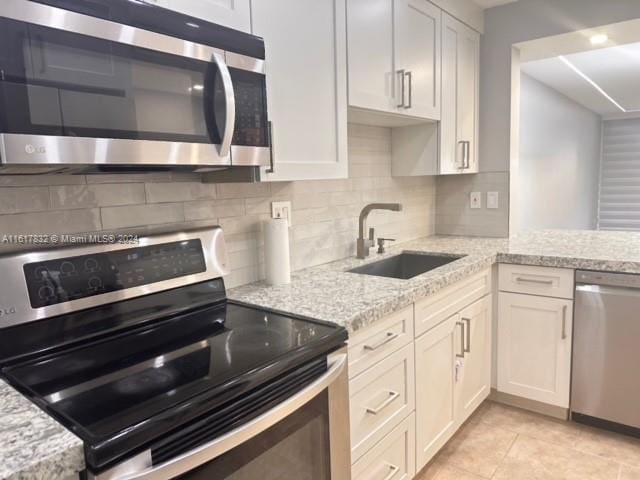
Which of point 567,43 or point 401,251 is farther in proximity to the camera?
point 567,43

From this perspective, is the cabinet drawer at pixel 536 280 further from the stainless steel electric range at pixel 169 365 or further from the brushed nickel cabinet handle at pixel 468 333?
the stainless steel electric range at pixel 169 365

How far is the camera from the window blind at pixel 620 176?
6762mm

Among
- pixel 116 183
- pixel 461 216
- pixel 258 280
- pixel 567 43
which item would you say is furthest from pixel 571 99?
pixel 116 183

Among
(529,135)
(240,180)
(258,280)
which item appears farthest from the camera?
(529,135)

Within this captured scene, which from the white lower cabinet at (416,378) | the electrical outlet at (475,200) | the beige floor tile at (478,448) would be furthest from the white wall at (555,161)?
the beige floor tile at (478,448)

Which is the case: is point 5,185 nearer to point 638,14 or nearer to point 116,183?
point 116,183

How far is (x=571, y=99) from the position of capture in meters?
5.46

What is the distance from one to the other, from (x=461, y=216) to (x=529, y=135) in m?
1.74

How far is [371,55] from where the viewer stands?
6.02ft

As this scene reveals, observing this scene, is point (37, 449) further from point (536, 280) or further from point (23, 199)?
point (536, 280)

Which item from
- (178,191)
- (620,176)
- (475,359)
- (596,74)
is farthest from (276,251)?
(620,176)

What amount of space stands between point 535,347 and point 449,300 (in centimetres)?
74

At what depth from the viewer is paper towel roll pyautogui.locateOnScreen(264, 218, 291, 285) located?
1.66 m

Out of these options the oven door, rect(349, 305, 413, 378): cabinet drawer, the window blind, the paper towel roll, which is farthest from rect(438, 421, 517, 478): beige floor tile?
the window blind
